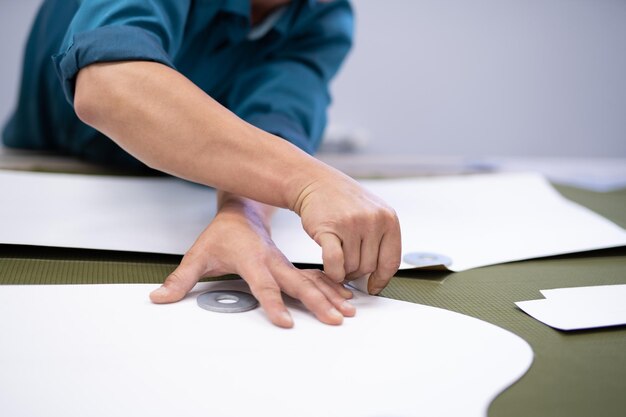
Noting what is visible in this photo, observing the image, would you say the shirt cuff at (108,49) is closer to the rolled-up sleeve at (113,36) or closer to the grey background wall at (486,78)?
the rolled-up sleeve at (113,36)

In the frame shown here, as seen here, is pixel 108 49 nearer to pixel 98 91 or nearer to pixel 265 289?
pixel 98 91

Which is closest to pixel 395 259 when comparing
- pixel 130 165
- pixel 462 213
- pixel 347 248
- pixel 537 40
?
pixel 347 248

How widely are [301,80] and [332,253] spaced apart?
571mm

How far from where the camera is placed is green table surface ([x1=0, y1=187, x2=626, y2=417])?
18.2 inches

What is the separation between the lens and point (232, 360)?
0.49 metres

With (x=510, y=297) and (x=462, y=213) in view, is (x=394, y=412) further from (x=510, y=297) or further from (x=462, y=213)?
(x=462, y=213)

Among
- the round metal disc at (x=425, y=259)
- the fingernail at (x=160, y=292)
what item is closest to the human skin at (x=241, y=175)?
the fingernail at (x=160, y=292)

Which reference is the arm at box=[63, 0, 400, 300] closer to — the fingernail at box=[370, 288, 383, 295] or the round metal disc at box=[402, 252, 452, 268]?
the fingernail at box=[370, 288, 383, 295]

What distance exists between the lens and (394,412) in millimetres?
435

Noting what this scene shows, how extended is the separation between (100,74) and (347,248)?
29 centimetres

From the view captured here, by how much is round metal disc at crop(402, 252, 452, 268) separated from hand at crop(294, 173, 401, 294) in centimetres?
12

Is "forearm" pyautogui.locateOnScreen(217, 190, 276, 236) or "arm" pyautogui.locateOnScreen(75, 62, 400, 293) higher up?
"arm" pyautogui.locateOnScreen(75, 62, 400, 293)

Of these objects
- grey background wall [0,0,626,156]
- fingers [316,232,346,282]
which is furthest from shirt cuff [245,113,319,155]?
grey background wall [0,0,626,156]

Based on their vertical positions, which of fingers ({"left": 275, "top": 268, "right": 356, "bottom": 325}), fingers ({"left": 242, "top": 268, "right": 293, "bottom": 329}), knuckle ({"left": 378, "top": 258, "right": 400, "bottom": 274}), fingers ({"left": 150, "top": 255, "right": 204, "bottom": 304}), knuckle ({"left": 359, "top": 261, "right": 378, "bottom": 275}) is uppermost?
knuckle ({"left": 378, "top": 258, "right": 400, "bottom": 274})
